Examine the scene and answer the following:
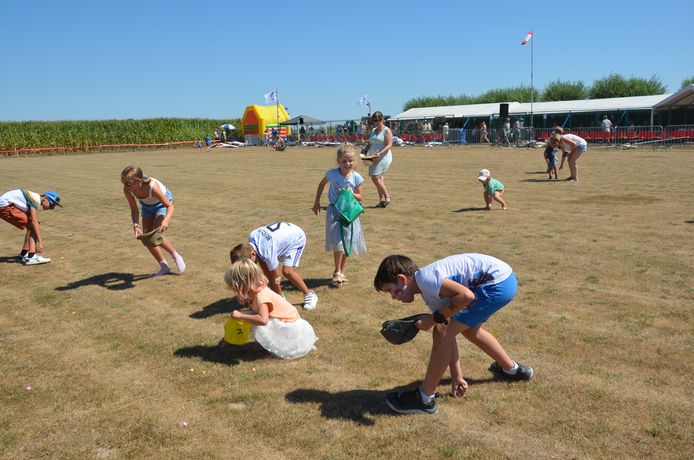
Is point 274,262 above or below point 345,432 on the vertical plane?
above

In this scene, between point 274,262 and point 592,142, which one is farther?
point 592,142

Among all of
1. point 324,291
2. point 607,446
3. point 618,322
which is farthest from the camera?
point 324,291

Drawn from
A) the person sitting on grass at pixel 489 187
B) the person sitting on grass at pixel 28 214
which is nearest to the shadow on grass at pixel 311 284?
the person sitting on grass at pixel 28 214

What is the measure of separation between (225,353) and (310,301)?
140cm

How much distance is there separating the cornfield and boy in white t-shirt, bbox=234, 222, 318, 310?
51.2m

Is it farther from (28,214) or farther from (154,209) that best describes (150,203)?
(28,214)

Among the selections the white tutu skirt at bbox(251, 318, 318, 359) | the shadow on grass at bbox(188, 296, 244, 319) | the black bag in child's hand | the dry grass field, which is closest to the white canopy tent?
the dry grass field

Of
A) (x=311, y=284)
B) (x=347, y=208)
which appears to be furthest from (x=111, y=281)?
(x=347, y=208)

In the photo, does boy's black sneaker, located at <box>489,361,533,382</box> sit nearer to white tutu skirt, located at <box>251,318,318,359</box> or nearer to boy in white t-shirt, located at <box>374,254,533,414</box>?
boy in white t-shirt, located at <box>374,254,533,414</box>

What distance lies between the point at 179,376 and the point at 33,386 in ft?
4.04

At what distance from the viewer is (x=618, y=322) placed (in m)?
5.89

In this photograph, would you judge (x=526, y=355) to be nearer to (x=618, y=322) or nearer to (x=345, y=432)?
(x=618, y=322)

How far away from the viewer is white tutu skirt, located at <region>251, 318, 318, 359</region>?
5.26 m

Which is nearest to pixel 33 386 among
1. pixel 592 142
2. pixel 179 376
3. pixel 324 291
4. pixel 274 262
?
pixel 179 376
